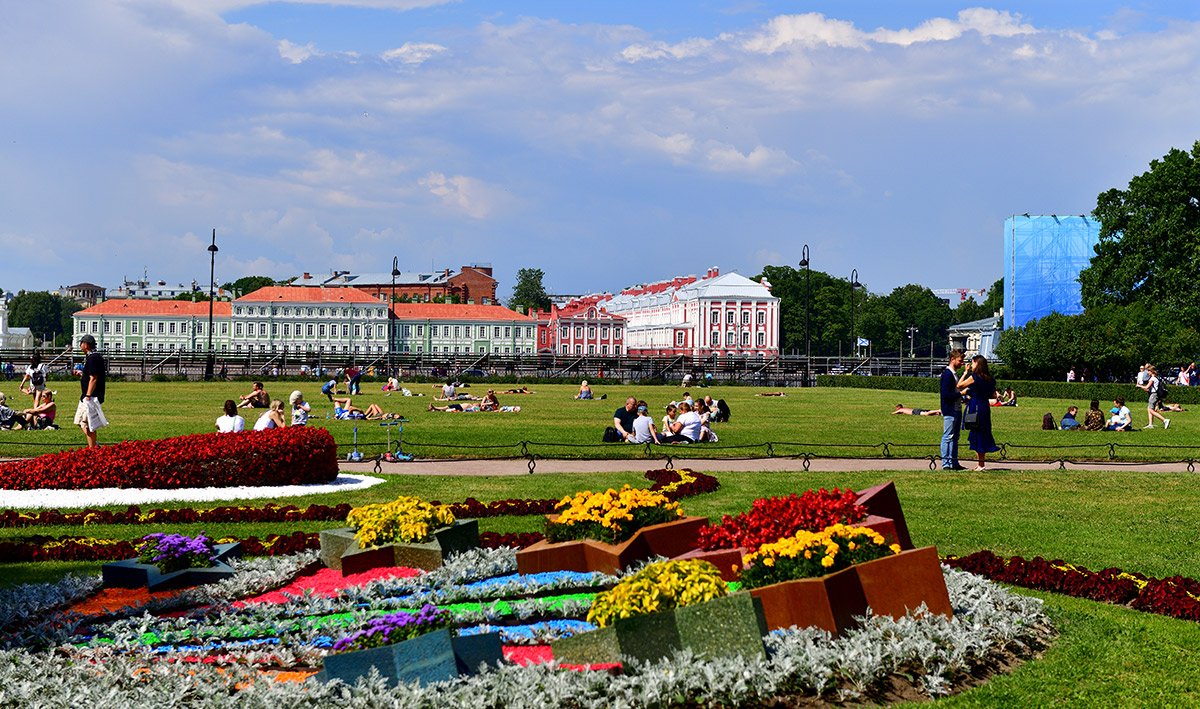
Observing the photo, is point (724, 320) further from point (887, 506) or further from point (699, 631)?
point (699, 631)

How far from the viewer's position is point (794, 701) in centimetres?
608

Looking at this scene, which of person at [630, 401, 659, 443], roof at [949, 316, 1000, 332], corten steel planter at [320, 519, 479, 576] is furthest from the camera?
roof at [949, 316, 1000, 332]

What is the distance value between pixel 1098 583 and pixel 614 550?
3437 mm

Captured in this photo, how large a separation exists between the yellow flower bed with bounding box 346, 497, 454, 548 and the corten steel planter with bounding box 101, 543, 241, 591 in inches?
40.7

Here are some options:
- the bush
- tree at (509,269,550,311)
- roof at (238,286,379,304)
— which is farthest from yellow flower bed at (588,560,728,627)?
tree at (509,269,550,311)

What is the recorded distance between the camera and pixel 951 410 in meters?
17.2

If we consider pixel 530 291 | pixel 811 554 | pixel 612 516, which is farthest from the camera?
pixel 530 291

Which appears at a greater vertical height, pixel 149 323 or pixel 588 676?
pixel 149 323

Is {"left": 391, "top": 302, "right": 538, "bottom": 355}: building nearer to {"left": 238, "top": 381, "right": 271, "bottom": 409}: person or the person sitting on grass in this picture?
the person sitting on grass

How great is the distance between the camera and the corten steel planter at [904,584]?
23.3ft

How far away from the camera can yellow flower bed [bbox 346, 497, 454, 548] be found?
945 centimetres

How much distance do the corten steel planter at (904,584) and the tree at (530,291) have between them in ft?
517

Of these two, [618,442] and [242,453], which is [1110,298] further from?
[242,453]

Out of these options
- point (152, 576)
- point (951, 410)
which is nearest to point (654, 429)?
point (951, 410)
